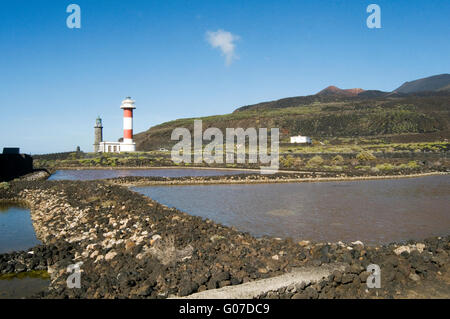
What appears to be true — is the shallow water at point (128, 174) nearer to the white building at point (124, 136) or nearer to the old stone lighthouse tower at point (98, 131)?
the white building at point (124, 136)

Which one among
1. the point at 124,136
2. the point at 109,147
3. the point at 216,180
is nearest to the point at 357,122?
the point at 124,136

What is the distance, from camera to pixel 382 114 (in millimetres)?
79625

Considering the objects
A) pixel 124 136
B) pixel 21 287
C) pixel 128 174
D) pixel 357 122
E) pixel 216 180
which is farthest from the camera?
pixel 357 122

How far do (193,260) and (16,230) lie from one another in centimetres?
701

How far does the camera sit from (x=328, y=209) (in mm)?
12719

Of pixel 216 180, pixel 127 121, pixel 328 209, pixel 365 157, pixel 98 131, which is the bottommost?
pixel 328 209

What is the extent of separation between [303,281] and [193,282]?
1.59 metres

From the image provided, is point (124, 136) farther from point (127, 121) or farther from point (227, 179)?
point (227, 179)

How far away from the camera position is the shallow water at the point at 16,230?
29.6 feet

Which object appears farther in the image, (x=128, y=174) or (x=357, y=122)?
(x=357, y=122)

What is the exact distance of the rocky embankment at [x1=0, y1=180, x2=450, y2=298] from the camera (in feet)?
17.6

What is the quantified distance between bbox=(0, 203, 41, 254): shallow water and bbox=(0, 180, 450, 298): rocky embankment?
425mm

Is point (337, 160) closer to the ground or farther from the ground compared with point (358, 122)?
closer to the ground

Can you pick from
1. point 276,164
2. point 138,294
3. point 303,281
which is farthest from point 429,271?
point 276,164
